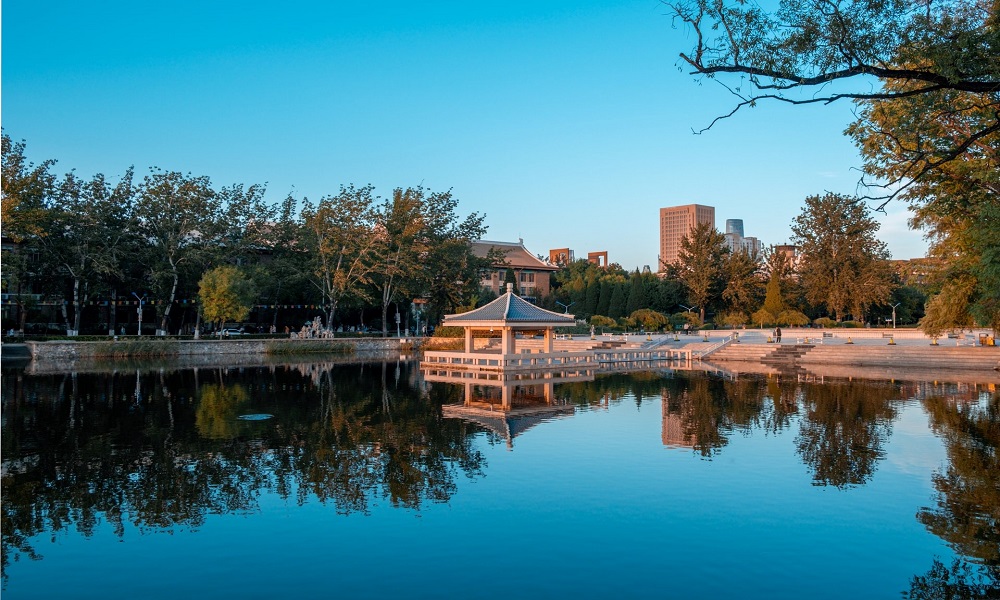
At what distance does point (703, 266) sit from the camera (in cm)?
5728

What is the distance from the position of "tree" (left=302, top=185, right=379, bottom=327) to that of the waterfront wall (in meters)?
3.12

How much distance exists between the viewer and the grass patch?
135ft

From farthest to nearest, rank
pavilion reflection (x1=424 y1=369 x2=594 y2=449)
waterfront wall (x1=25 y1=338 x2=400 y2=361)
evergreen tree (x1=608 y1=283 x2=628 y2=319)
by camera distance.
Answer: evergreen tree (x1=608 y1=283 x2=628 y2=319) → waterfront wall (x1=25 y1=338 x2=400 y2=361) → pavilion reflection (x1=424 y1=369 x2=594 y2=449)

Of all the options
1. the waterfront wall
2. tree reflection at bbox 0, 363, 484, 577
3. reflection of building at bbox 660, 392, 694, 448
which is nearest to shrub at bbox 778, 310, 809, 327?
the waterfront wall

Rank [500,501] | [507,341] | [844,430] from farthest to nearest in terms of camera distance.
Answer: [507,341] → [844,430] → [500,501]

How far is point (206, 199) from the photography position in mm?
43000

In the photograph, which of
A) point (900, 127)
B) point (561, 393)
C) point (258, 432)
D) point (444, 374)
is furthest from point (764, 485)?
point (444, 374)

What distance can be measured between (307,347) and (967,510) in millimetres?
37202

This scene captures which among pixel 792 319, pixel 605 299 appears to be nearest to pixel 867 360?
pixel 792 319

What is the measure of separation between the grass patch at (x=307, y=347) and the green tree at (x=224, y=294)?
258 centimetres

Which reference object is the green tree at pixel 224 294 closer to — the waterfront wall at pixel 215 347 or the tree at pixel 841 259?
the waterfront wall at pixel 215 347

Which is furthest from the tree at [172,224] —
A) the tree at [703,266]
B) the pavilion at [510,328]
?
the tree at [703,266]

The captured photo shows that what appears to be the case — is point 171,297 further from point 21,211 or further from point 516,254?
point 516,254

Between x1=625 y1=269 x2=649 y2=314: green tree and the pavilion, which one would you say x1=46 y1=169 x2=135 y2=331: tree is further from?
x1=625 y1=269 x2=649 y2=314: green tree
